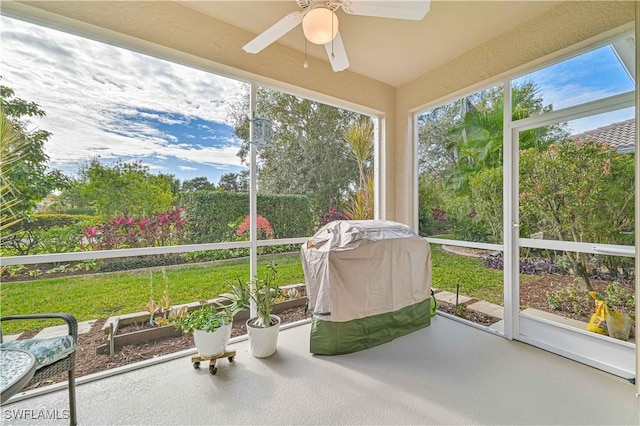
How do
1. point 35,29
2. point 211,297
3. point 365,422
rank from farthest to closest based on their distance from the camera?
point 211,297 → point 35,29 → point 365,422

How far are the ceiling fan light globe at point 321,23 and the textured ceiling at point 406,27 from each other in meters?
0.92

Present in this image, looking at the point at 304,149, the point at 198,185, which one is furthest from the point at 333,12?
the point at 198,185

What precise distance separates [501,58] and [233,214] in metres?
3.16

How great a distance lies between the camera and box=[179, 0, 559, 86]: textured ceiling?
2332mm

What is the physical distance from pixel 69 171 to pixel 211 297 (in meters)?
1.62

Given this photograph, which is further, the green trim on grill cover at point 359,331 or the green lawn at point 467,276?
the green lawn at point 467,276

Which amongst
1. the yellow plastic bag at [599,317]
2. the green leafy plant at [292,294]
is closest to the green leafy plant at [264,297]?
the green leafy plant at [292,294]

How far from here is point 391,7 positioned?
159cm

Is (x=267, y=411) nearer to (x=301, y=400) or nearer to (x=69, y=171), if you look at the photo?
(x=301, y=400)

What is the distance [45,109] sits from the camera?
77.5 inches

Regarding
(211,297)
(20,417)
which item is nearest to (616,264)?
(211,297)

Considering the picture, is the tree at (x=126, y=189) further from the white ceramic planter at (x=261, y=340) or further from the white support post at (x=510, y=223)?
the white support post at (x=510, y=223)

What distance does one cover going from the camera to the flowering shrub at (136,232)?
2.15 metres

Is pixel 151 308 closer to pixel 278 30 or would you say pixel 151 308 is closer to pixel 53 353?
pixel 53 353
